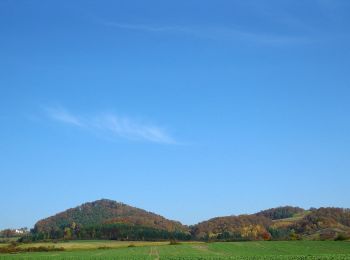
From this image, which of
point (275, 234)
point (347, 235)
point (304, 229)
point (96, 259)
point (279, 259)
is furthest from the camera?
point (304, 229)

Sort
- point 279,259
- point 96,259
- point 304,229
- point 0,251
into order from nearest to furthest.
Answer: point 279,259 → point 96,259 → point 0,251 → point 304,229

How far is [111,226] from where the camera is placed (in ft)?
624

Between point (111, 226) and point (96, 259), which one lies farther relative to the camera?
point (111, 226)

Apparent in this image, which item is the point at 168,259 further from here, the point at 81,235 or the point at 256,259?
the point at 81,235

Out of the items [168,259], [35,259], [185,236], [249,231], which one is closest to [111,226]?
[185,236]

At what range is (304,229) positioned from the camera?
196 m

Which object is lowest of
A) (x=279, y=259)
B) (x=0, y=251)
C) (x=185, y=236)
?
(x=279, y=259)

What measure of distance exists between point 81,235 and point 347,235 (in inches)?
3801

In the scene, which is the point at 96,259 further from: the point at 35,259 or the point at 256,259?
the point at 256,259

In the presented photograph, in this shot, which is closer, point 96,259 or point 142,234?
point 96,259

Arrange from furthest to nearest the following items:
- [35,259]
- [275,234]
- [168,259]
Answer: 1. [275,234]
2. [35,259]
3. [168,259]

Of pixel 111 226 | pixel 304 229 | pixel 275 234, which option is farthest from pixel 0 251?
pixel 304 229

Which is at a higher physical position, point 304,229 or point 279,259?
point 304,229

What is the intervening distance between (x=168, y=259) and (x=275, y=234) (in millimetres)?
130276
